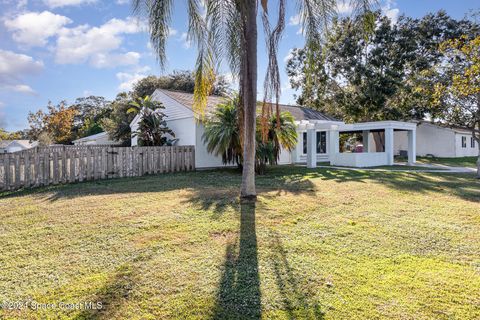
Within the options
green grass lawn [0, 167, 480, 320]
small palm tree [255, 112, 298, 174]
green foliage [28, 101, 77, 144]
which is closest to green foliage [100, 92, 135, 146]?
green foliage [28, 101, 77, 144]

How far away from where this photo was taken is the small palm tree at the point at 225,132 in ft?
40.7

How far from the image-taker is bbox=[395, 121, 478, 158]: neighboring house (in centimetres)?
2833

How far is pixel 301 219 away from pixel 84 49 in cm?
1013

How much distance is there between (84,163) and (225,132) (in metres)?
5.58

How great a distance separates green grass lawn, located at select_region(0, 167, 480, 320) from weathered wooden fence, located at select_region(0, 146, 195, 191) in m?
2.70

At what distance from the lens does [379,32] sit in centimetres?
2584

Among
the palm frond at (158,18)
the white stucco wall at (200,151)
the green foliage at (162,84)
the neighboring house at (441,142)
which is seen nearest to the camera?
the palm frond at (158,18)

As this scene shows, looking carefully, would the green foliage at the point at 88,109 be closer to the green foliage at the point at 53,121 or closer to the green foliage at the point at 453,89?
the green foliage at the point at 53,121

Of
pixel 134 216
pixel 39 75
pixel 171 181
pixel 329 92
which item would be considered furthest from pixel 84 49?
pixel 329 92

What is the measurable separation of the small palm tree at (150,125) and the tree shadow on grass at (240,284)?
12028 mm

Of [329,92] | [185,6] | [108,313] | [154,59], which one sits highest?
[329,92]

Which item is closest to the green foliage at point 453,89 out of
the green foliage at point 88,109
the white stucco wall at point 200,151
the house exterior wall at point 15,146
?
the white stucco wall at point 200,151

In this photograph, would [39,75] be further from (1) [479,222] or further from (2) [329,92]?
(2) [329,92]

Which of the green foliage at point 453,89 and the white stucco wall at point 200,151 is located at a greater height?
the green foliage at point 453,89
